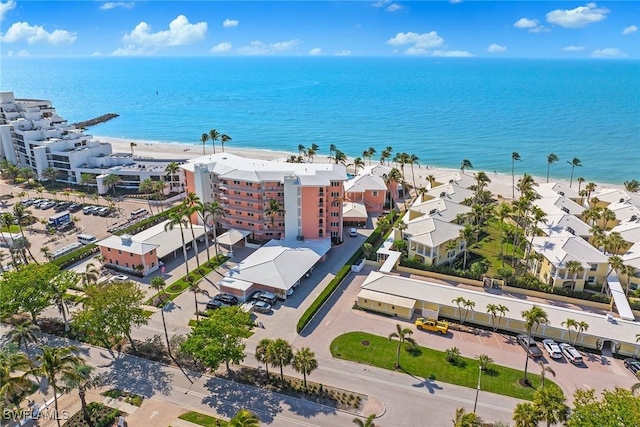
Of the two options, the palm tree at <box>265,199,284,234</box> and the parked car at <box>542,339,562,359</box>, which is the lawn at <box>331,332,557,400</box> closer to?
the parked car at <box>542,339,562,359</box>

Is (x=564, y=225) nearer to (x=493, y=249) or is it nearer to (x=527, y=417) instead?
(x=493, y=249)

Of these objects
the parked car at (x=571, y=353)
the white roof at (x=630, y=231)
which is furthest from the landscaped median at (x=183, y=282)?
the white roof at (x=630, y=231)

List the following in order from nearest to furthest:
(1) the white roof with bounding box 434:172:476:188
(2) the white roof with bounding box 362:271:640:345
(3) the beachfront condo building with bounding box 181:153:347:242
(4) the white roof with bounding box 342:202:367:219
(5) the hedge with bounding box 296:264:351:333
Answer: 1. (2) the white roof with bounding box 362:271:640:345
2. (5) the hedge with bounding box 296:264:351:333
3. (3) the beachfront condo building with bounding box 181:153:347:242
4. (4) the white roof with bounding box 342:202:367:219
5. (1) the white roof with bounding box 434:172:476:188

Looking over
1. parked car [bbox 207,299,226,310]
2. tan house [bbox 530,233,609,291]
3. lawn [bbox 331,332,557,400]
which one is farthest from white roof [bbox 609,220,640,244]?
parked car [bbox 207,299,226,310]

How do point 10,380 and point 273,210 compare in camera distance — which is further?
point 273,210

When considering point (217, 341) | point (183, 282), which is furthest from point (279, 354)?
point (183, 282)

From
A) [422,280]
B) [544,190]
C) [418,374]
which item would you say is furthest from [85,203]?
[544,190]

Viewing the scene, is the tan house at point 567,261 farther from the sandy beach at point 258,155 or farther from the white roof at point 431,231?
the sandy beach at point 258,155
